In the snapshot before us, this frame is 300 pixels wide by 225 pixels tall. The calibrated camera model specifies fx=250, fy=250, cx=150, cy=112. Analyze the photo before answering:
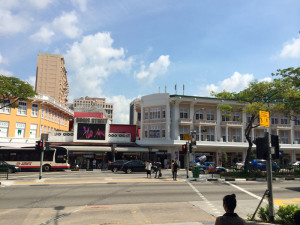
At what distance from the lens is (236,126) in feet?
150

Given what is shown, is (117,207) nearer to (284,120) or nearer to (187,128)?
(187,128)

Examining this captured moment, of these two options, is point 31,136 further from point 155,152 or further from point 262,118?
point 262,118

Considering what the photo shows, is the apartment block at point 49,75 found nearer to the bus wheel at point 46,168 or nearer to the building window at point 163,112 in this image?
the building window at point 163,112

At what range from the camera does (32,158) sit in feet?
103

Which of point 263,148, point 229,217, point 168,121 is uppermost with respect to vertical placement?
point 168,121

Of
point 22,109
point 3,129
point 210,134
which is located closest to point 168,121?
point 210,134

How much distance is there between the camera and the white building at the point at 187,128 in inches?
1705

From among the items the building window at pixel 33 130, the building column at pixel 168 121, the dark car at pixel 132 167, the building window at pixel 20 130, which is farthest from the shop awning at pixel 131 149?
the building window at pixel 20 130

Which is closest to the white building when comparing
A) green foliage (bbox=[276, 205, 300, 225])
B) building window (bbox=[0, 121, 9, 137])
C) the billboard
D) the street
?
the billboard

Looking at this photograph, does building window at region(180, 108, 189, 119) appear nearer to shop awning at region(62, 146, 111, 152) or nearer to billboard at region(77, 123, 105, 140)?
billboard at region(77, 123, 105, 140)

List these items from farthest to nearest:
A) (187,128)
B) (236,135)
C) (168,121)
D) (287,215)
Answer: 1. (236,135)
2. (187,128)
3. (168,121)
4. (287,215)

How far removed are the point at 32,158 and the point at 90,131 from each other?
11875 mm

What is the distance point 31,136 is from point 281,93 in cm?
3712

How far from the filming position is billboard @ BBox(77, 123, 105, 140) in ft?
136
